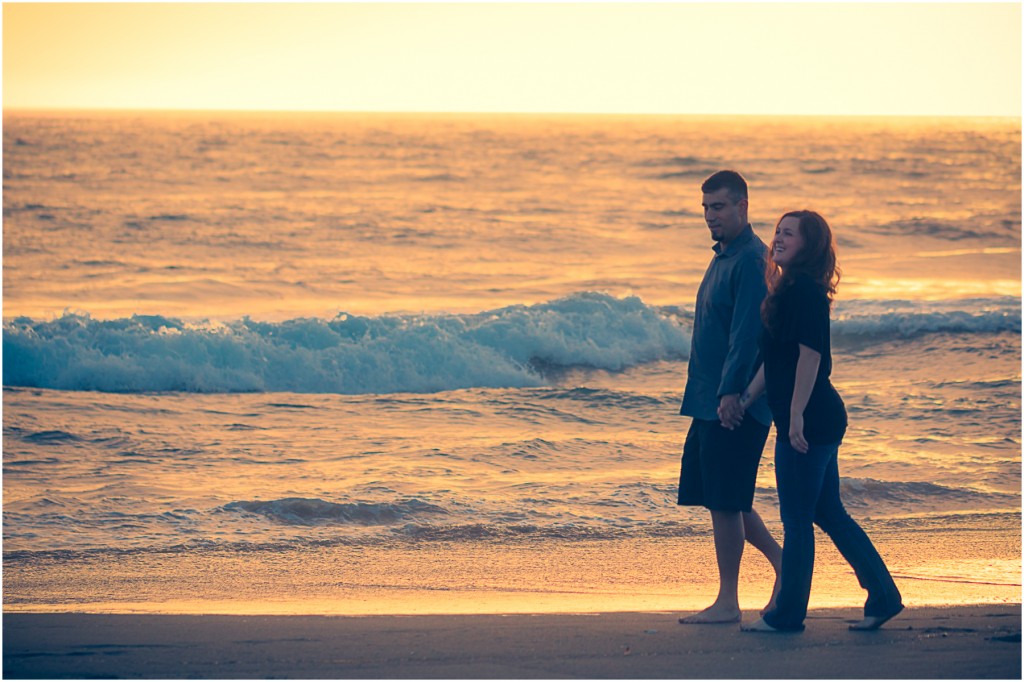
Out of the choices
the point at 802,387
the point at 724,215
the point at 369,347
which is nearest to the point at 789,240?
the point at 724,215

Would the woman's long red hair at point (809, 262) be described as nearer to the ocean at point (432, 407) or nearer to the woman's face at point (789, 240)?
the woman's face at point (789, 240)

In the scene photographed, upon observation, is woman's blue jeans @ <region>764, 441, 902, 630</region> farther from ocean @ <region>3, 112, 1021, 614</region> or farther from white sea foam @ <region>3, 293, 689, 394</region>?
white sea foam @ <region>3, 293, 689, 394</region>

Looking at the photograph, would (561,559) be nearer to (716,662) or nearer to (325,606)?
(325,606)

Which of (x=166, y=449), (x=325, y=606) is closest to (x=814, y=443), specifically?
(x=325, y=606)

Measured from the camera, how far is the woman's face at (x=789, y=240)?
156 inches

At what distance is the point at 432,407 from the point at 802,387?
25.5 feet

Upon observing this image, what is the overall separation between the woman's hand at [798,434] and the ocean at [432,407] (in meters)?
1.30

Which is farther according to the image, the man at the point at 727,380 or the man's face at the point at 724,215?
the man's face at the point at 724,215

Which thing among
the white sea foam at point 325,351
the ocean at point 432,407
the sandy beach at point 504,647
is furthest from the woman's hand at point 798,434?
the white sea foam at point 325,351

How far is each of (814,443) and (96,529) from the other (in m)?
4.49

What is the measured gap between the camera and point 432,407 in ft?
37.5

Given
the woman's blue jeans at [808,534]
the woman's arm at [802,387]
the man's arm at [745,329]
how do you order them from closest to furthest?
the woman's arm at [802,387] < the woman's blue jeans at [808,534] < the man's arm at [745,329]

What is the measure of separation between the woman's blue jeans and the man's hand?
17 centimetres

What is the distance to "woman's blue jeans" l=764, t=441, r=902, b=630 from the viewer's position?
4.02m
